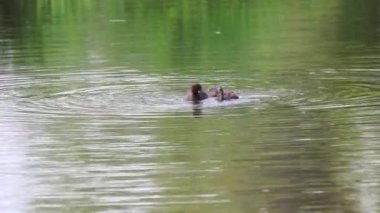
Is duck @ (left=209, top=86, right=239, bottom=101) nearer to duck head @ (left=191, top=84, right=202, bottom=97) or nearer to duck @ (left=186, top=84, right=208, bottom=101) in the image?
duck @ (left=186, top=84, right=208, bottom=101)

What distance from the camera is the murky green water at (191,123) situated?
42.1ft

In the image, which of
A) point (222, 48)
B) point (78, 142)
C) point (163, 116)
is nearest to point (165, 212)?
point (78, 142)

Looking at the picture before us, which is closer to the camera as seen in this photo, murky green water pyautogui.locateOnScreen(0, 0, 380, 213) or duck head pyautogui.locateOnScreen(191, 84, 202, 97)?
murky green water pyautogui.locateOnScreen(0, 0, 380, 213)

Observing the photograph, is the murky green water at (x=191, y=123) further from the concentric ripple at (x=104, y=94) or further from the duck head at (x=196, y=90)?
the duck head at (x=196, y=90)

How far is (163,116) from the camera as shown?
17.6 meters

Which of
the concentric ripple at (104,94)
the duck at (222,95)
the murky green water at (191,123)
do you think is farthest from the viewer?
the duck at (222,95)

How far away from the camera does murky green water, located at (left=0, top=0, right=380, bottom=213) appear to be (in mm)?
12844

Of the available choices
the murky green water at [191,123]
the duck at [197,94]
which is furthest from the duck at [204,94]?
the murky green water at [191,123]

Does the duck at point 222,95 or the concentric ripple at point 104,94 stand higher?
the duck at point 222,95

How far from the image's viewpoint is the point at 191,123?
17.0m

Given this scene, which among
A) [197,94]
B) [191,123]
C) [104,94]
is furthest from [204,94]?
[104,94]

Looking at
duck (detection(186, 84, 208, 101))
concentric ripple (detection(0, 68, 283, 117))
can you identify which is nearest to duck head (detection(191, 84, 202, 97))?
duck (detection(186, 84, 208, 101))

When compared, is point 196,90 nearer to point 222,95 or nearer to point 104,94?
point 222,95

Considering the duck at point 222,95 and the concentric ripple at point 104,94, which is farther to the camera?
the duck at point 222,95
